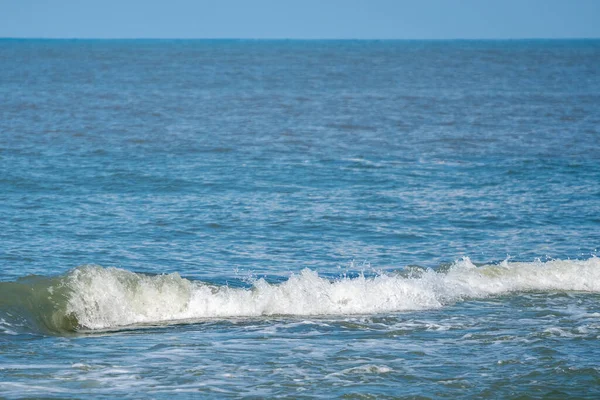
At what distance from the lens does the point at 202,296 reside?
48.6 feet

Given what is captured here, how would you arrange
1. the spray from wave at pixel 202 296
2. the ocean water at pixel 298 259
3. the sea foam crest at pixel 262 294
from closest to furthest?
1. the ocean water at pixel 298 259
2. the spray from wave at pixel 202 296
3. the sea foam crest at pixel 262 294

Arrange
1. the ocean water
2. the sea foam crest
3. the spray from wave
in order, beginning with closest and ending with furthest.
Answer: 1. the ocean water
2. the spray from wave
3. the sea foam crest

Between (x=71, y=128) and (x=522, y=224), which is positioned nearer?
(x=522, y=224)

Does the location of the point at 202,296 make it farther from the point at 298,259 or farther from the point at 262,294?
the point at 298,259

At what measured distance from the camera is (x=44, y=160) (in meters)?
28.4

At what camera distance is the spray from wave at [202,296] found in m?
14.0

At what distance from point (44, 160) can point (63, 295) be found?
14.8 meters

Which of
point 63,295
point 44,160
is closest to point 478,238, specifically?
point 63,295

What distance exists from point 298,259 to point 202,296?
353cm

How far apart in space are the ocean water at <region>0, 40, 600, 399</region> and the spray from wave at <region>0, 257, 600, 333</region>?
0.13 ft

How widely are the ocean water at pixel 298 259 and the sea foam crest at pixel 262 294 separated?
0.12 feet

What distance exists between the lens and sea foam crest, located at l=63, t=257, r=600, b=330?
14.3 meters

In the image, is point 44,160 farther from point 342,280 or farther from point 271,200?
point 342,280

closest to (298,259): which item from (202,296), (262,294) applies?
(262,294)
